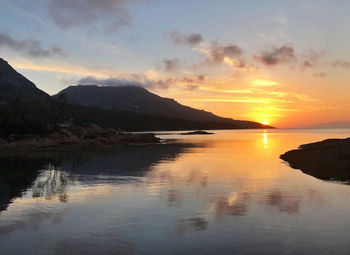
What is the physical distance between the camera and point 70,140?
102938 millimetres

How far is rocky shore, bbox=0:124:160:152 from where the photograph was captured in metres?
87.6

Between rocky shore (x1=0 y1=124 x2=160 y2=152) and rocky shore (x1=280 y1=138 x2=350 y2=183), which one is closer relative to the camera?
rocky shore (x1=280 y1=138 x2=350 y2=183)

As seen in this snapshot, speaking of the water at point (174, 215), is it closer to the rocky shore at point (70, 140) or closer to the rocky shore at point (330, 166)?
the rocky shore at point (330, 166)

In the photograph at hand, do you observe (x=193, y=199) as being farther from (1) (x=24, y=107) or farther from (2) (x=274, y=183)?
(1) (x=24, y=107)

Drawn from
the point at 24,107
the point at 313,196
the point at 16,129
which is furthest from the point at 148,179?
the point at 24,107

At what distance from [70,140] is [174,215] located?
3373 inches

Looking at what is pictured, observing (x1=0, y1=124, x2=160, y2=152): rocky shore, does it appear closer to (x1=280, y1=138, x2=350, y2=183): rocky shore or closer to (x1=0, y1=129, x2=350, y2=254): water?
(x1=0, y1=129, x2=350, y2=254): water

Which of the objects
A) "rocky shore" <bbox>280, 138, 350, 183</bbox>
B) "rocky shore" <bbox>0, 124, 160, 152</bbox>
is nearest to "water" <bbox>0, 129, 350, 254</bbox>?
"rocky shore" <bbox>280, 138, 350, 183</bbox>

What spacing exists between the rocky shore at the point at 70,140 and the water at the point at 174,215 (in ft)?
166

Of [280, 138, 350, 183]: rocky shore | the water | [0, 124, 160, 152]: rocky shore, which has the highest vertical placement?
[0, 124, 160, 152]: rocky shore

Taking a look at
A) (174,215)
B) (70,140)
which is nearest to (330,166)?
(174,215)

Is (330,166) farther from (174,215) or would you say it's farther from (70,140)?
(70,140)

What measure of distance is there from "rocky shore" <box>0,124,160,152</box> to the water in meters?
50.7

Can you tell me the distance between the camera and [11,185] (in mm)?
35531
